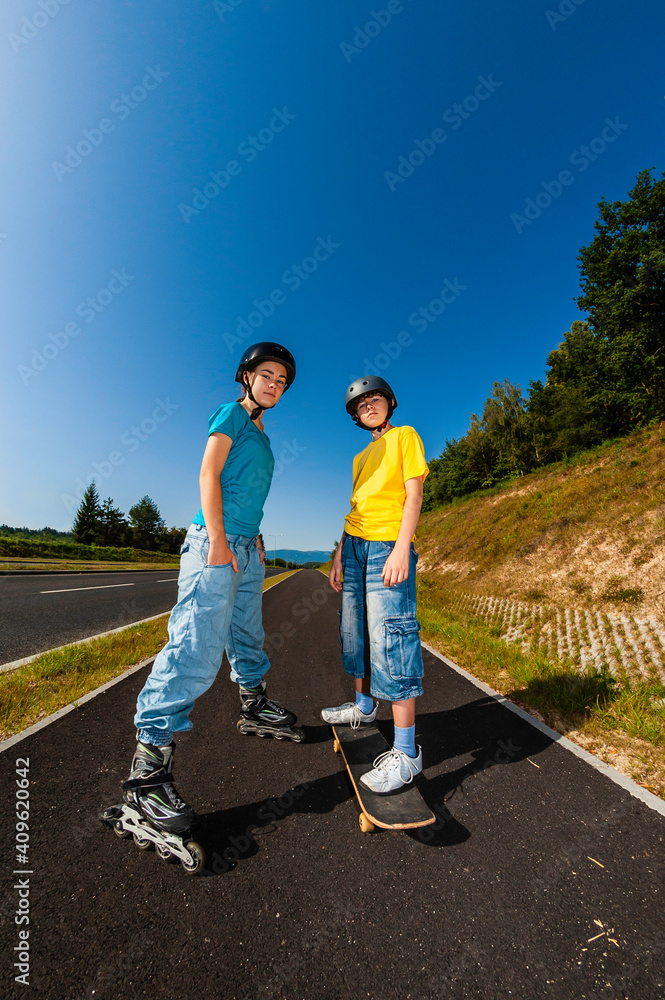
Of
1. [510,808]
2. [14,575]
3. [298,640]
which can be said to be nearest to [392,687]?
[510,808]

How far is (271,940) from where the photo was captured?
4.45 feet

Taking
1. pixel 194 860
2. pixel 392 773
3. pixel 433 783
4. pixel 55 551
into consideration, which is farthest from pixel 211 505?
pixel 55 551

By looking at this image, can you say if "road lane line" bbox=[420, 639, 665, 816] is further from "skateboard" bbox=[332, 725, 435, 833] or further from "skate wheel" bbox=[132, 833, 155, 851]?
"skate wheel" bbox=[132, 833, 155, 851]

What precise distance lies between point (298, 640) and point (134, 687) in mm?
3204

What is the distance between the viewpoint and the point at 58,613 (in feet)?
25.5

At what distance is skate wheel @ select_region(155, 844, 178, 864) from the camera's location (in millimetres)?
1719

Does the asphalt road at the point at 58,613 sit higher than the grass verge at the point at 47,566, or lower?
lower

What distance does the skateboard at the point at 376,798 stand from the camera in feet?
6.30

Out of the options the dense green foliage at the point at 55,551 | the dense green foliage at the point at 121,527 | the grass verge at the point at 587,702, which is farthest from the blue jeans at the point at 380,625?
the dense green foliage at the point at 121,527

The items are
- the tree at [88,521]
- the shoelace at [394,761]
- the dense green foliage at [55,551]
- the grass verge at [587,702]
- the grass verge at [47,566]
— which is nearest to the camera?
the shoelace at [394,761]

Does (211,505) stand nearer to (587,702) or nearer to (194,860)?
(194,860)

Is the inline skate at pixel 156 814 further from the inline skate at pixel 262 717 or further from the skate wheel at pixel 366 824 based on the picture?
the inline skate at pixel 262 717

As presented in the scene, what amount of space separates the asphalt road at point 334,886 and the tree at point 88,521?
73.6 meters

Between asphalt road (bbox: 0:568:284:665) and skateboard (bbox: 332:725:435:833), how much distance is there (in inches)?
188
